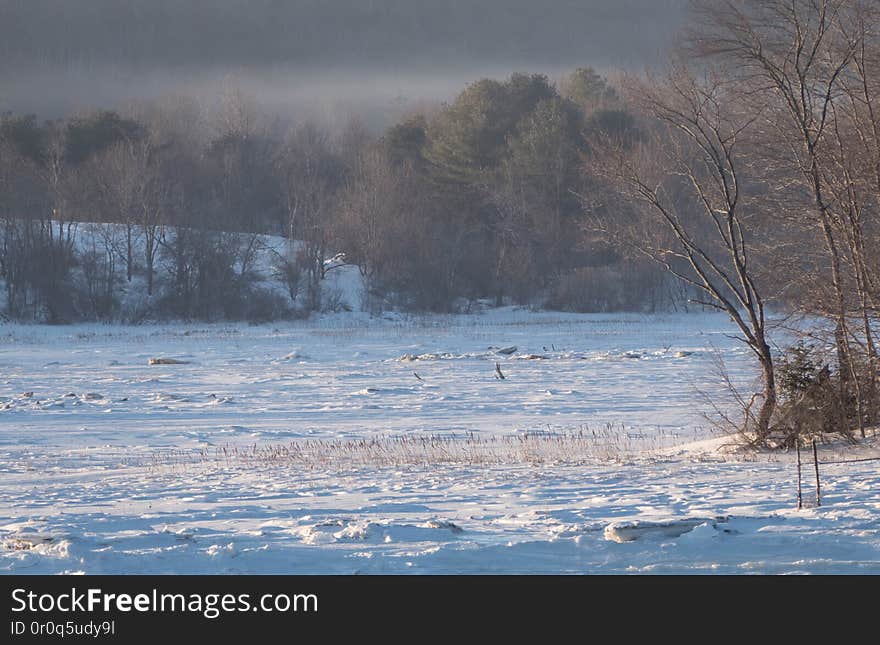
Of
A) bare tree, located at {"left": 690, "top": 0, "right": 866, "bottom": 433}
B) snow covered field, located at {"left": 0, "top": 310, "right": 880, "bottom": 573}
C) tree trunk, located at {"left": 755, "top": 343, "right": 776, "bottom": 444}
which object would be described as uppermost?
bare tree, located at {"left": 690, "top": 0, "right": 866, "bottom": 433}

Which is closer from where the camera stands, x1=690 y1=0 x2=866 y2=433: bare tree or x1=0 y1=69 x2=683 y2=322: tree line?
x1=690 y1=0 x2=866 y2=433: bare tree

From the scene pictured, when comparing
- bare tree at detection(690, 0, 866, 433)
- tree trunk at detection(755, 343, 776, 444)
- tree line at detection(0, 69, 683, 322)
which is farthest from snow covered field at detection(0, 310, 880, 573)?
tree line at detection(0, 69, 683, 322)

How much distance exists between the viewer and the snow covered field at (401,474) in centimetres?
833

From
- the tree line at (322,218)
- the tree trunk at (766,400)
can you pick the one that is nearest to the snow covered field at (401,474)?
the tree trunk at (766,400)

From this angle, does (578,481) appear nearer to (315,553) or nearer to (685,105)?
(315,553)

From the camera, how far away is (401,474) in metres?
13.8

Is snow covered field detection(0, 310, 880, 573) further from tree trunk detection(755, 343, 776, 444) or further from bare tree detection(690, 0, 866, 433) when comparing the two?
bare tree detection(690, 0, 866, 433)

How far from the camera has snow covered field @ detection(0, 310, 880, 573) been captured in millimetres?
8328

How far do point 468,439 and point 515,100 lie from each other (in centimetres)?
5644

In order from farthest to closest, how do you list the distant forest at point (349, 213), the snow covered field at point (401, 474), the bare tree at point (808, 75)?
the distant forest at point (349, 213) < the bare tree at point (808, 75) < the snow covered field at point (401, 474)

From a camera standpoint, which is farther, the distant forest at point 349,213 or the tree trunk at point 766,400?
the distant forest at point 349,213

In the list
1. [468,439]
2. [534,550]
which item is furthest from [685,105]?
[534,550]

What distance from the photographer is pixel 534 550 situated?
8.46m

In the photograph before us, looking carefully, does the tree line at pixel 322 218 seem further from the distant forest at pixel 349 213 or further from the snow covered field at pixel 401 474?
the snow covered field at pixel 401 474
